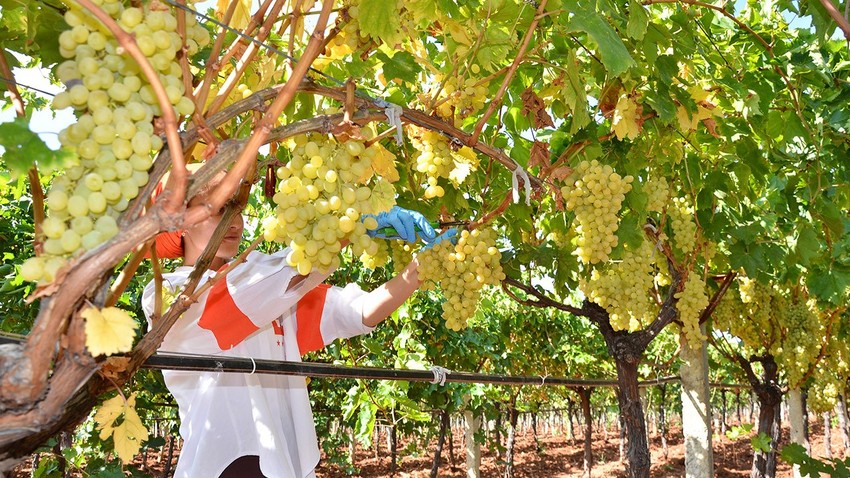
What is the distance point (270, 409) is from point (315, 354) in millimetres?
6527

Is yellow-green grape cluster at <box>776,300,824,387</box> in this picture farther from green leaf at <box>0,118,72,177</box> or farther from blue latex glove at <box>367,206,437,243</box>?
green leaf at <box>0,118,72,177</box>

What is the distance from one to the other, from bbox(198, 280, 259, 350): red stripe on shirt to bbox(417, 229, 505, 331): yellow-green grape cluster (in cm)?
67

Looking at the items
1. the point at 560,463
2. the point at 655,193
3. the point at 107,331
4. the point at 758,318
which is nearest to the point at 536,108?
the point at 655,193

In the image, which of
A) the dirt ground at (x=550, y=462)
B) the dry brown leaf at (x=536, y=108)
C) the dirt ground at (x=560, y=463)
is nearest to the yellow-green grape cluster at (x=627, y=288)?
the dry brown leaf at (x=536, y=108)

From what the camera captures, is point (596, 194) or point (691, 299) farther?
point (691, 299)

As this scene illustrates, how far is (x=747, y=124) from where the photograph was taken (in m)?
3.86

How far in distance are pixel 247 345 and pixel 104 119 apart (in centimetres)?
156

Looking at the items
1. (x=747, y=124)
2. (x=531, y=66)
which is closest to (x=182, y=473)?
(x=531, y=66)

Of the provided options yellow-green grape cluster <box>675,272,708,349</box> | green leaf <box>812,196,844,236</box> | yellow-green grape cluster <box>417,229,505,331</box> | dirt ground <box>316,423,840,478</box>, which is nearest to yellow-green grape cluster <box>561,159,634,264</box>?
yellow-green grape cluster <box>417,229,505,331</box>

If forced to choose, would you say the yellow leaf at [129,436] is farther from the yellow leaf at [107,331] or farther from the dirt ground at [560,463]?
the dirt ground at [560,463]

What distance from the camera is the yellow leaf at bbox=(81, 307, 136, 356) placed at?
76 centimetres

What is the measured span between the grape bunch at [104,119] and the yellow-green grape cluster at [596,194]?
1939 mm

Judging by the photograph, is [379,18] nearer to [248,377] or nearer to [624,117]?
[248,377]

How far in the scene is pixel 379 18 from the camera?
1.62 meters
